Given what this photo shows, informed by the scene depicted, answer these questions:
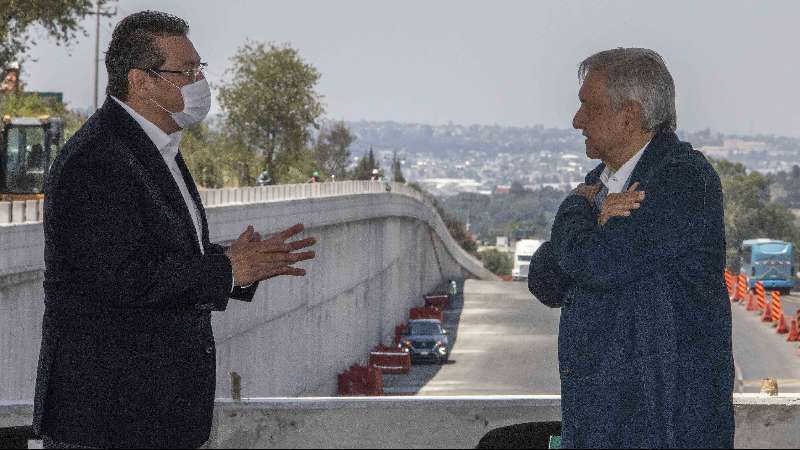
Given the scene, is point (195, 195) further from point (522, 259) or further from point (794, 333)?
point (522, 259)

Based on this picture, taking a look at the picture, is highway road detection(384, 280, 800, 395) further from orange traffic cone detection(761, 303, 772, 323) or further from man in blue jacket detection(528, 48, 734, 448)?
man in blue jacket detection(528, 48, 734, 448)

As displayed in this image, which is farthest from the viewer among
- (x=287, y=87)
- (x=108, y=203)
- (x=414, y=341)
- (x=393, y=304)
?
(x=287, y=87)

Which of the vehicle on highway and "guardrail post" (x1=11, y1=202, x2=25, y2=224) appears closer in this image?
"guardrail post" (x1=11, y1=202, x2=25, y2=224)

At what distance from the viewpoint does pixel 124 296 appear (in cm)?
432

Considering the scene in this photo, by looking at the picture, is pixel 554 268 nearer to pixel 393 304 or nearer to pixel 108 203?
pixel 108 203

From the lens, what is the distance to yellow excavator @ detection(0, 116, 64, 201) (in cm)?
4647

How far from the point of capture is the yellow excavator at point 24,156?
46.5 metres

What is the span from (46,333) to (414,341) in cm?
7830

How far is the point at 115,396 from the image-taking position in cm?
439

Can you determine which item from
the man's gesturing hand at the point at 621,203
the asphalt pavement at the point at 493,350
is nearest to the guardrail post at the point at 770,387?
the man's gesturing hand at the point at 621,203

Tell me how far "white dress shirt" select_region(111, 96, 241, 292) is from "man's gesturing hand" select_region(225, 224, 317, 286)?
87mm

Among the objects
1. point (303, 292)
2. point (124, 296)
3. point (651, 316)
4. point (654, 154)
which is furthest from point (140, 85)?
point (303, 292)

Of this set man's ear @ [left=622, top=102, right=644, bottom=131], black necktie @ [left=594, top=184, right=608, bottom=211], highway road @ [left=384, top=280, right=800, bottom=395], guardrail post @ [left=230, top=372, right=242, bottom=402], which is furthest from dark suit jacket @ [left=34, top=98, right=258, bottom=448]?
highway road @ [left=384, top=280, right=800, bottom=395]

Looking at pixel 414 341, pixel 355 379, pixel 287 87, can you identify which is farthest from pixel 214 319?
pixel 287 87
